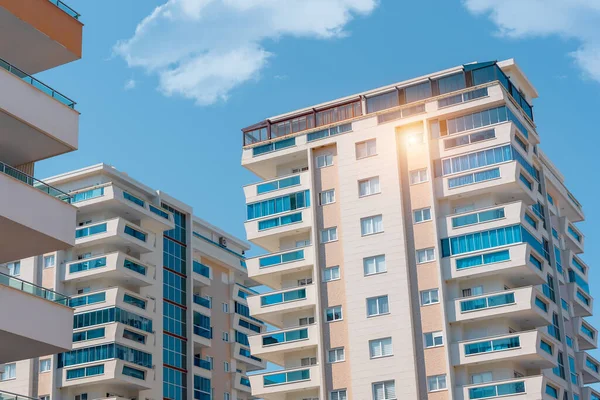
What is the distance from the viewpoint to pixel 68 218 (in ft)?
106

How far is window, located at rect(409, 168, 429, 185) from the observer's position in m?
66.9

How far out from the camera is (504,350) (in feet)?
198

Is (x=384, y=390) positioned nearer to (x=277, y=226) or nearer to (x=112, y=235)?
(x=277, y=226)

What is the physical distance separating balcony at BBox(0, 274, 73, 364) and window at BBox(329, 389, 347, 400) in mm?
35112

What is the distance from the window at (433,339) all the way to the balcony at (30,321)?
35008mm

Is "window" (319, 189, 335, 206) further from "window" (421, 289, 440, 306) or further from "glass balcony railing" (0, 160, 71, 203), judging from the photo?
"glass balcony railing" (0, 160, 71, 203)

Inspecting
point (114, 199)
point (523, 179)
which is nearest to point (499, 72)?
point (523, 179)

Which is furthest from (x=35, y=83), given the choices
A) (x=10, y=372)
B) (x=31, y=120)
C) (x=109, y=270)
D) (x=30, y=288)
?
(x=10, y=372)

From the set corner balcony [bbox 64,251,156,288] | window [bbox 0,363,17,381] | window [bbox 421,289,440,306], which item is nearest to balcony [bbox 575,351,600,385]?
window [bbox 421,289,440,306]

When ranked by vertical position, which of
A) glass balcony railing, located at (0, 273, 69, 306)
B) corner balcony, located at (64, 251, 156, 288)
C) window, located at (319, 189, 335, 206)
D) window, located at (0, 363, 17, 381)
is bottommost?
glass balcony railing, located at (0, 273, 69, 306)

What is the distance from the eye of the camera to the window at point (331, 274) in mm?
67375

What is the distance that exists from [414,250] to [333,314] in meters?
6.69

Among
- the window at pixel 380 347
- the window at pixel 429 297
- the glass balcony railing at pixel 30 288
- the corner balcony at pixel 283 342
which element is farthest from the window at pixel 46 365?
the glass balcony railing at pixel 30 288

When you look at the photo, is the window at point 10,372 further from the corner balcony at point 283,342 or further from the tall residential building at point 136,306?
the corner balcony at point 283,342
